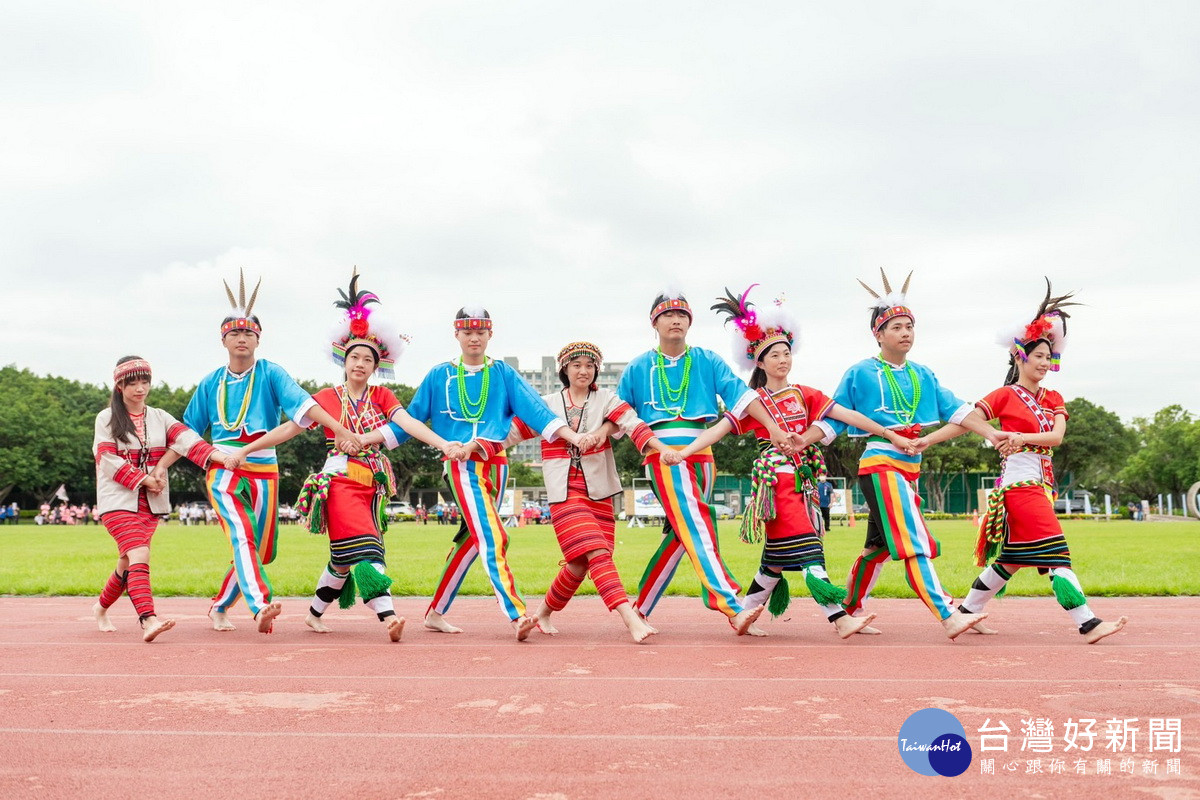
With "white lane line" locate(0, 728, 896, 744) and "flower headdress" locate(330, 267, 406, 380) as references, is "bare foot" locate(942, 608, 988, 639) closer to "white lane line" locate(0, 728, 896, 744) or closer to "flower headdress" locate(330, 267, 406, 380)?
"white lane line" locate(0, 728, 896, 744)

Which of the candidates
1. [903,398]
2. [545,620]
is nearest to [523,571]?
[545,620]

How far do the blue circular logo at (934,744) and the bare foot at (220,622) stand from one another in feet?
18.2

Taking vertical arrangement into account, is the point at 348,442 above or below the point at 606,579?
above

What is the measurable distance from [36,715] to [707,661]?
3.52 metres

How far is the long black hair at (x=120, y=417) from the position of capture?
762 centimetres

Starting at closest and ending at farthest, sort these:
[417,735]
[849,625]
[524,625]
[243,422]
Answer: [417,735] → [524,625] → [849,625] → [243,422]

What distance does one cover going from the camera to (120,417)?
7684mm

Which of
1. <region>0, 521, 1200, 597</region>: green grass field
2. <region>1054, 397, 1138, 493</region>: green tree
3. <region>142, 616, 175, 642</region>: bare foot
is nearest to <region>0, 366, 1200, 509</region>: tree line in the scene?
<region>1054, 397, 1138, 493</region>: green tree

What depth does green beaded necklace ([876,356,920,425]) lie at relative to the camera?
7.27m

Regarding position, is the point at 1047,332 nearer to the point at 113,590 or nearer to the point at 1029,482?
the point at 1029,482

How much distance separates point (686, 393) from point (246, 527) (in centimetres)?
344

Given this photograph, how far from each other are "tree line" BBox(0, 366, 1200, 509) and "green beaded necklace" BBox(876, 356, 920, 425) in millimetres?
46296

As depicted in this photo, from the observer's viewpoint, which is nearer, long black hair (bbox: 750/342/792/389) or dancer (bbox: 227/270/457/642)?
dancer (bbox: 227/270/457/642)

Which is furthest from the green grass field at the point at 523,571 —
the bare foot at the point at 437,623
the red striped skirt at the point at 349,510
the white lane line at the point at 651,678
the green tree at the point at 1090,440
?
the green tree at the point at 1090,440
